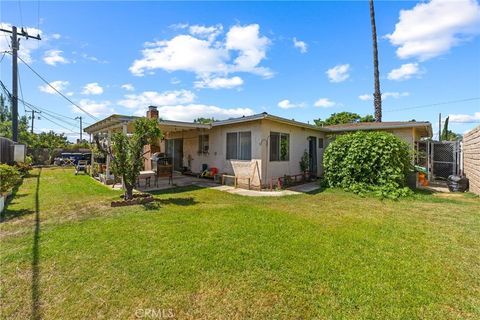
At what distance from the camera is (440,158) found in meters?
14.1

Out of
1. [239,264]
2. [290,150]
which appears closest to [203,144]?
[290,150]

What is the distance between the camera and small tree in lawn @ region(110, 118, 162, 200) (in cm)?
692

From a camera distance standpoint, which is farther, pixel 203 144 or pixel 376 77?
pixel 376 77

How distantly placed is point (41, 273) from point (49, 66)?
18.3m

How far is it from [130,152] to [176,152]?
8.09 meters

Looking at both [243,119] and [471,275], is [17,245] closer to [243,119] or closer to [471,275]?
[471,275]

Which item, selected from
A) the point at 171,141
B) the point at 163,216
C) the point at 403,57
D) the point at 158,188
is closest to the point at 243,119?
the point at 158,188

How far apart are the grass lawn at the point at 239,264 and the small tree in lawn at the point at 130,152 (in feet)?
3.84

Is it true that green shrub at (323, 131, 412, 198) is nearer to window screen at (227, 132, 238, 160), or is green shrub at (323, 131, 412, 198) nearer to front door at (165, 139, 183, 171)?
window screen at (227, 132, 238, 160)

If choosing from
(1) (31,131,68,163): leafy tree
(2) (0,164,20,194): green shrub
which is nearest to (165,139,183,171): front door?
(2) (0,164,20,194): green shrub

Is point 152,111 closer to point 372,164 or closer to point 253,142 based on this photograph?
point 253,142

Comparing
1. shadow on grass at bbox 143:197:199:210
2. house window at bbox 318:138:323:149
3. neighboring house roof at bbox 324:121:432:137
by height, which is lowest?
shadow on grass at bbox 143:197:199:210

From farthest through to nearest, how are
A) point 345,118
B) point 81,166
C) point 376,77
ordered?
point 345,118
point 376,77
point 81,166

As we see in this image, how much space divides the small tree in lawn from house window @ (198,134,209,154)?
542 cm
